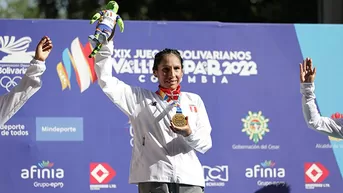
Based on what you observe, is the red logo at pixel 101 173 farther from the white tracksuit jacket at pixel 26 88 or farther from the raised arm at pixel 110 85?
the white tracksuit jacket at pixel 26 88

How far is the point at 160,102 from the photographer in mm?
5898

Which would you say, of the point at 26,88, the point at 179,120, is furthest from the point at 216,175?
the point at 26,88

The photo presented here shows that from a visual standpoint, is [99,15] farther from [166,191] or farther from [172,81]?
[166,191]

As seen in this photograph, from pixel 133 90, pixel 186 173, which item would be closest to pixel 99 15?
pixel 133 90

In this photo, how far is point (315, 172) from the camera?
7879 millimetres

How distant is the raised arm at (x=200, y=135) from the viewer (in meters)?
5.68

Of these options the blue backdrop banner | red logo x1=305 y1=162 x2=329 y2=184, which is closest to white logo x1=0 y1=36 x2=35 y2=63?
the blue backdrop banner

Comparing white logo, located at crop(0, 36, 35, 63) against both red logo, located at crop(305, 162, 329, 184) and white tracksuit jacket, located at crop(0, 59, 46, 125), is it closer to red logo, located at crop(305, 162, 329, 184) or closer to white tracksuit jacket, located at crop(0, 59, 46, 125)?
white tracksuit jacket, located at crop(0, 59, 46, 125)

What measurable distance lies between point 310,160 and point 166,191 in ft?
8.35

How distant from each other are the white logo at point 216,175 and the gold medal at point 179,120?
2.11 metres

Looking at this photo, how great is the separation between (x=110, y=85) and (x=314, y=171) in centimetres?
283

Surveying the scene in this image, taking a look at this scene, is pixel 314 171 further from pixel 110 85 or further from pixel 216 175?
pixel 110 85

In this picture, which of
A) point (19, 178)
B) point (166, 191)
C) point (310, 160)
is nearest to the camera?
point (166, 191)

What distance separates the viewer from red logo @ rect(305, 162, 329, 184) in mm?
7859
